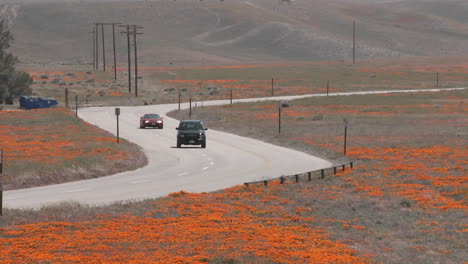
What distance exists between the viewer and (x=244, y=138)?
5988cm

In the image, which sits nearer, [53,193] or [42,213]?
[42,213]

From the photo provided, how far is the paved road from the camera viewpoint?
32.1 meters

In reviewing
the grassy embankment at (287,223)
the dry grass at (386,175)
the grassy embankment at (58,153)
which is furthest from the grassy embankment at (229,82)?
the grassy embankment at (287,223)

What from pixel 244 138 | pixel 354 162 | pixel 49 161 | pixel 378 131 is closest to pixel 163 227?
pixel 49 161

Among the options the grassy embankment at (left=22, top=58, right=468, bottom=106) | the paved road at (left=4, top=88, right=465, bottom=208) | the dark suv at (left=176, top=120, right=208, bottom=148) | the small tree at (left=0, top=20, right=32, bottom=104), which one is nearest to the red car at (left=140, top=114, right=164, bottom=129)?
the paved road at (left=4, top=88, right=465, bottom=208)

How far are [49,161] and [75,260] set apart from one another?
20466mm

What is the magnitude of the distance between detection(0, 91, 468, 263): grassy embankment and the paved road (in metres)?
2.65

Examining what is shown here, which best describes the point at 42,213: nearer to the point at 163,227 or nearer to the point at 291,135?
the point at 163,227

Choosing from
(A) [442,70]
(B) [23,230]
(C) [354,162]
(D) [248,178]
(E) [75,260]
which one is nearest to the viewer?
(E) [75,260]

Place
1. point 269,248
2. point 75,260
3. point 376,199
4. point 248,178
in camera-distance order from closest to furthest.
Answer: point 75,260
point 269,248
point 376,199
point 248,178

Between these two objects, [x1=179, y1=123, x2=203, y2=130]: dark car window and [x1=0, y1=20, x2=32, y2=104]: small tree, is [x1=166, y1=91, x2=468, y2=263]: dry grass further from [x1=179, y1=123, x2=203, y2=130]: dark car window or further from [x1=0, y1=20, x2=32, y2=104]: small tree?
[x1=0, y1=20, x2=32, y2=104]: small tree

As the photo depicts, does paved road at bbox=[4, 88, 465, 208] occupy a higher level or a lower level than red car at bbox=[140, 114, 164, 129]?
lower

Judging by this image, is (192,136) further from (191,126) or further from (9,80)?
(9,80)

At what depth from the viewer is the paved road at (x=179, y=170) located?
105 feet
